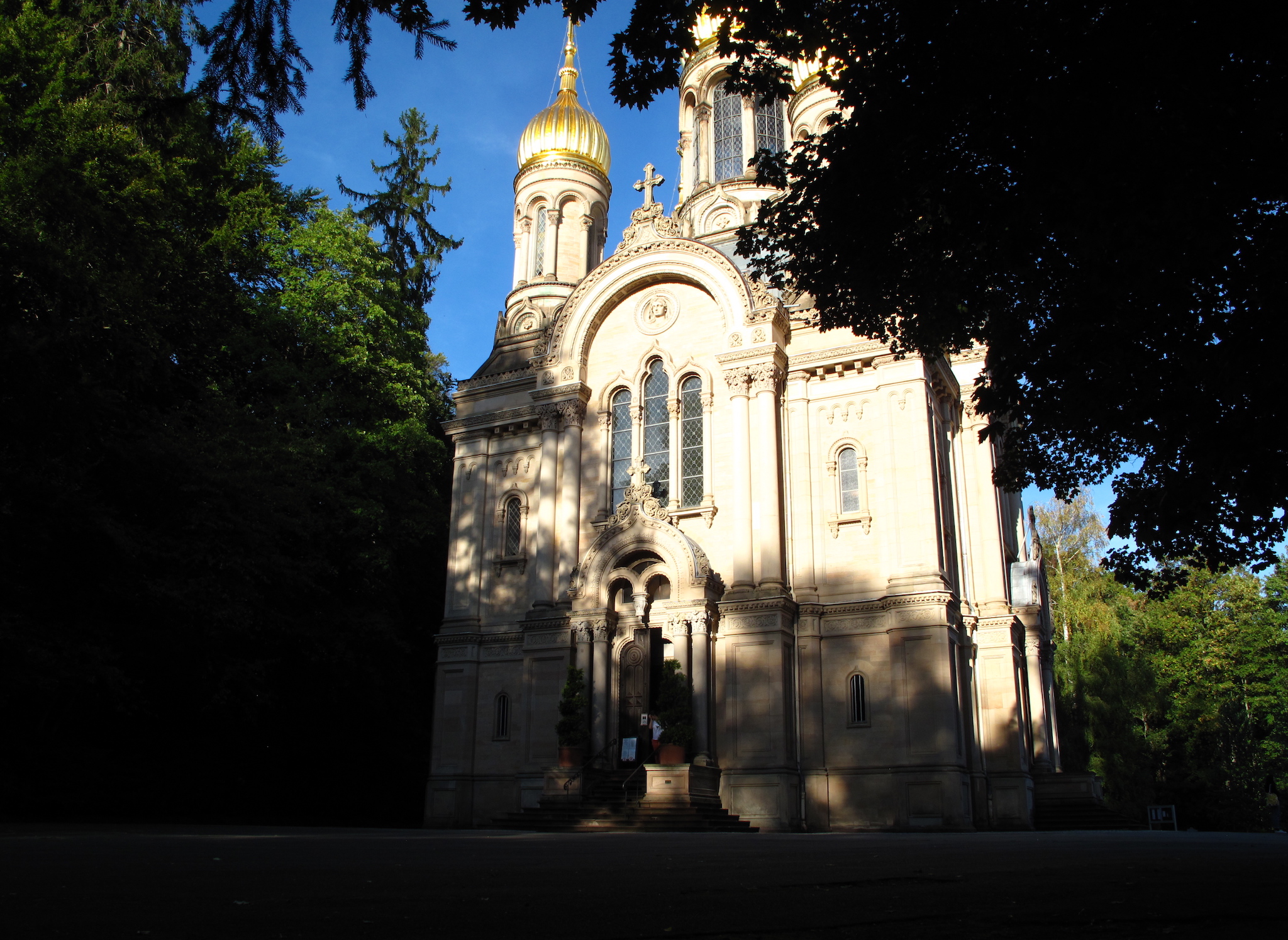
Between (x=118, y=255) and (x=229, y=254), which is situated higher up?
(x=229, y=254)

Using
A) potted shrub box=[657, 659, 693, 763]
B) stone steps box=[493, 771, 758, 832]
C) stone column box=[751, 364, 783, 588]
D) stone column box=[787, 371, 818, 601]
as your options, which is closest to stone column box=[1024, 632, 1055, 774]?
stone column box=[787, 371, 818, 601]

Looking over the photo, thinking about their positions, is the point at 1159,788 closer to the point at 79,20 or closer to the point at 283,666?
the point at 283,666

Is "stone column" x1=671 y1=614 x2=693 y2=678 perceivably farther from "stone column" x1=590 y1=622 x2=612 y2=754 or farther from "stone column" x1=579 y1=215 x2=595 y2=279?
"stone column" x1=579 y1=215 x2=595 y2=279

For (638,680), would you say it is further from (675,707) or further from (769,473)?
(769,473)

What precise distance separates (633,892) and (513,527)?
21764 millimetres

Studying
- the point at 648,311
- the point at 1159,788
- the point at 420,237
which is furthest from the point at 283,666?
the point at 1159,788

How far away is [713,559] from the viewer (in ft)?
77.7

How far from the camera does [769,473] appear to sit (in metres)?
23.1

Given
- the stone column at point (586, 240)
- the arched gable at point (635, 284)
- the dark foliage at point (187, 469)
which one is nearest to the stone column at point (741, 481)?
the arched gable at point (635, 284)

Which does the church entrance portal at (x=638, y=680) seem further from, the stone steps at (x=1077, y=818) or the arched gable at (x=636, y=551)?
the stone steps at (x=1077, y=818)

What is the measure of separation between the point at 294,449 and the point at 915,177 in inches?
701

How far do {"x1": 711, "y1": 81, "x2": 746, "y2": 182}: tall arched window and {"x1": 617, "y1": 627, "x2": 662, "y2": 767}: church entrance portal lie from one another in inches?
655

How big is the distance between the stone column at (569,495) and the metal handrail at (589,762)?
12.6 feet

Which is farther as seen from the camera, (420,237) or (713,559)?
(420,237)
